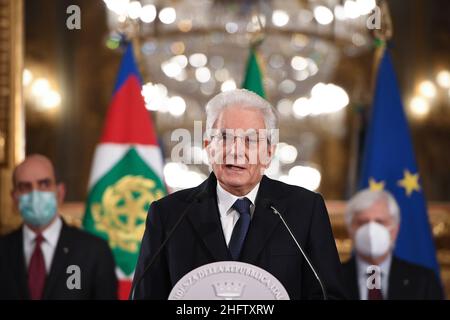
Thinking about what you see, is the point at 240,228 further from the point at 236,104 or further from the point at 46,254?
the point at 46,254

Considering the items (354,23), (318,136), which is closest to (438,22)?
(354,23)

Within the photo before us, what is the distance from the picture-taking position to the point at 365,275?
3811 millimetres

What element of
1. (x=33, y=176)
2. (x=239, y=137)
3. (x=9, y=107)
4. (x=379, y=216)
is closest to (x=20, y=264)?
(x=33, y=176)

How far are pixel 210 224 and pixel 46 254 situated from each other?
1.90 metres

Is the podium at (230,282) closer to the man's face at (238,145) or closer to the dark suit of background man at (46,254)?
the man's face at (238,145)

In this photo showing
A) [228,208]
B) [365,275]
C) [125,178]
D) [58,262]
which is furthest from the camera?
[125,178]

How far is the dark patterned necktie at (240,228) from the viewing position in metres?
1.94

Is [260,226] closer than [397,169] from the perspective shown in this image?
Yes

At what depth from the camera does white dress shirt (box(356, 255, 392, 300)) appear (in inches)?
149

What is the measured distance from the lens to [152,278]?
6.30ft

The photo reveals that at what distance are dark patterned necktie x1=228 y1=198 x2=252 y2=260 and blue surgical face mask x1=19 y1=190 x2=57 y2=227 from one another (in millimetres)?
1916

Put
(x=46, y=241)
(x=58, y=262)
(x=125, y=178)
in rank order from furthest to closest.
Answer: (x=125, y=178), (x=46, y=241), (x=58, y=262)

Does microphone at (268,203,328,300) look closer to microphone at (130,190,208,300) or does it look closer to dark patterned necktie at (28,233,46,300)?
microphone at (130,190,208,300)

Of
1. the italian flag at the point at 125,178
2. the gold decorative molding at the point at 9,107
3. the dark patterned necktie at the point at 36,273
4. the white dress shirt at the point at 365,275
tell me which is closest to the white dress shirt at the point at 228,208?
the dark patterned necktie at the point at 36,273
